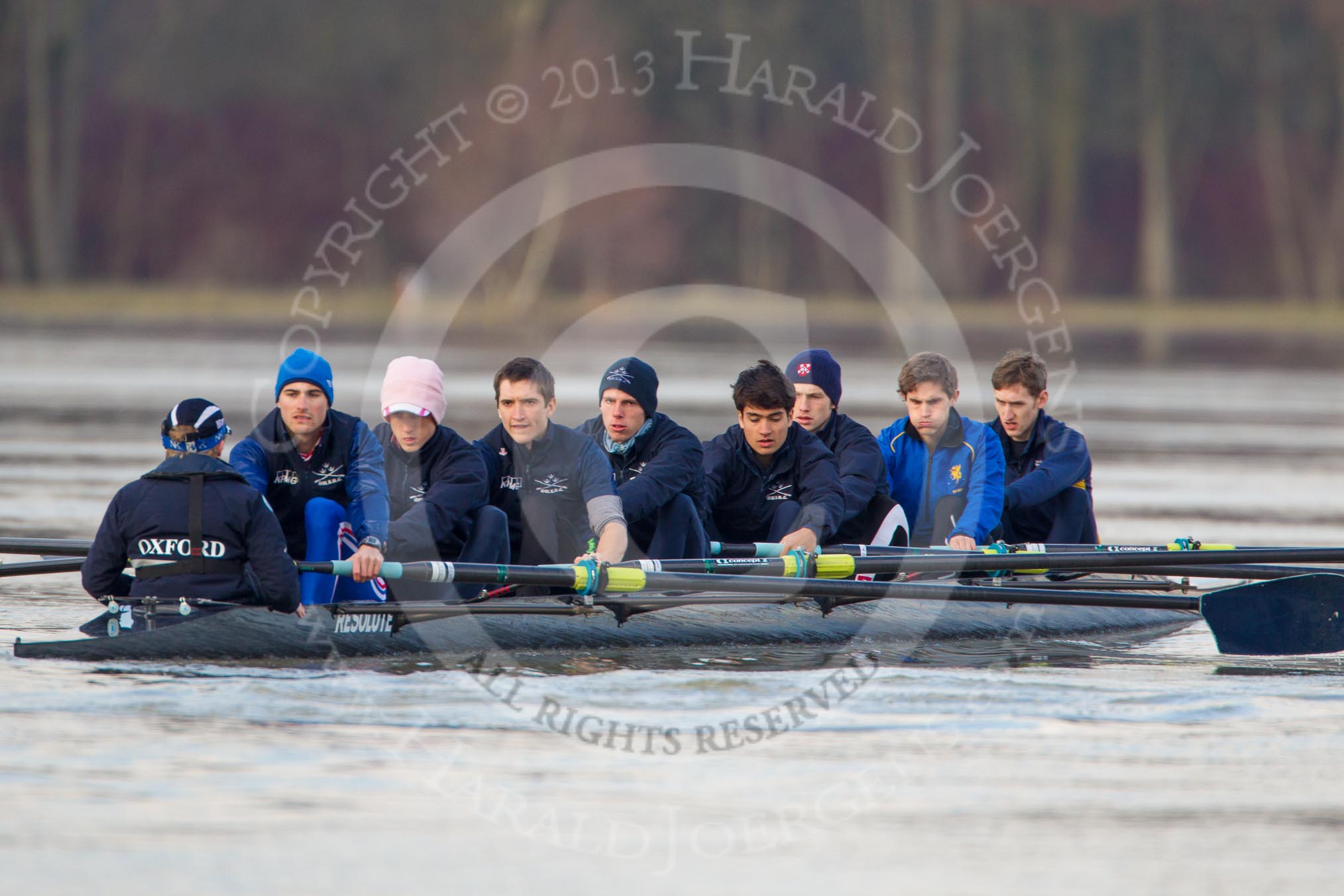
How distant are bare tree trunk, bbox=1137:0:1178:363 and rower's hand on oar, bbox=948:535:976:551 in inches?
1563

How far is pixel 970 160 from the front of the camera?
5494 centimetres

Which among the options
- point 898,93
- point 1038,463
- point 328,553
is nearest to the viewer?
point 328,553

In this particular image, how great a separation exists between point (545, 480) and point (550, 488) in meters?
0.06

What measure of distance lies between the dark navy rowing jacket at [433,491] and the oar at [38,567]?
177 centimetres

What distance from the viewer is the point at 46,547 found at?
9344 mm

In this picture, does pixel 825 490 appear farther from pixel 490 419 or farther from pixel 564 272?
pixel 564 272

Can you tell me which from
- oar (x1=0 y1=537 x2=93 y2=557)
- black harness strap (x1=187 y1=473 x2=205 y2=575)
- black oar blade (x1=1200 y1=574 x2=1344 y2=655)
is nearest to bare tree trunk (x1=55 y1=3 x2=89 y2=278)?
oar (x1=0 y1=537 x2=93 y2=557)

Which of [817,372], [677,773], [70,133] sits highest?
[70,133]

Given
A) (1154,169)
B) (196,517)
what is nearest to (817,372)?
(196,517)

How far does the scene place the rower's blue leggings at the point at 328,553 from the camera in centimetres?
873

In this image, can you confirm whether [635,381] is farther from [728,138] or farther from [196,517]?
[728,138]

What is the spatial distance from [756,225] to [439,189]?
34.8 ft

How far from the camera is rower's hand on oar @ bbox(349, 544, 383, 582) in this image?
822 cm

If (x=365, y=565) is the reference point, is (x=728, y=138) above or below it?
above
